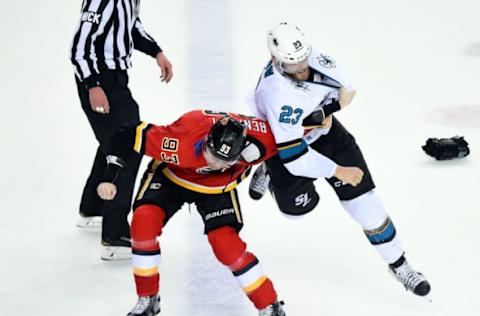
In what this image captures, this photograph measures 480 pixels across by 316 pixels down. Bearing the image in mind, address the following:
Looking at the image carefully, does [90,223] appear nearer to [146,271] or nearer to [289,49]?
[146,271]

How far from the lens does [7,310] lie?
14.2 feet

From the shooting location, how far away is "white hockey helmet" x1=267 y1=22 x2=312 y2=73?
13.4 ft

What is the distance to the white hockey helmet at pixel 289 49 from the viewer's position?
4098mm

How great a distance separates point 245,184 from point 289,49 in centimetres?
149

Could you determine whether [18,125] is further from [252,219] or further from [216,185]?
[216,185]

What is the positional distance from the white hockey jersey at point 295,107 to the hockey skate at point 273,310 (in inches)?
19.9

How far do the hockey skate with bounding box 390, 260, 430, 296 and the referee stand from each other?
3.87 feet

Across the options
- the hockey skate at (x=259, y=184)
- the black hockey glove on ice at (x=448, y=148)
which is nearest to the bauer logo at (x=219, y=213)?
the hockey skate at (x=259, y=184)

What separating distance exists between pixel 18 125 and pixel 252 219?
1.69 meters

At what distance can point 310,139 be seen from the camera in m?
4.46

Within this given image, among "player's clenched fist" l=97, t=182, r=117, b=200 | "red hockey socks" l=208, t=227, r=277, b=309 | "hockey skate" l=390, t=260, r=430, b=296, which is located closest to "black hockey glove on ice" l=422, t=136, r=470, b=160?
"hockey skate" l=390, t=260, r=430, b=296

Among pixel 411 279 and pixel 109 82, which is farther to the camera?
pixel 109 82

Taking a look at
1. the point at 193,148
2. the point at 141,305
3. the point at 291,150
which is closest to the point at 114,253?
the point at 141,305

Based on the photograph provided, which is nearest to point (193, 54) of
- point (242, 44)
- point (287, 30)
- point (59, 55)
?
point (242, 44)
